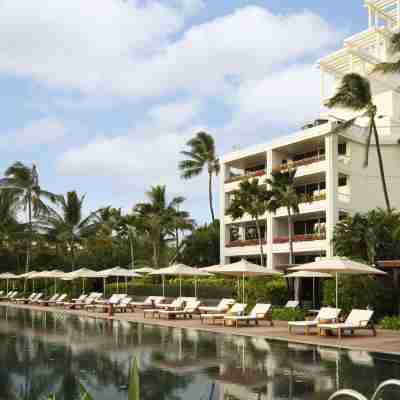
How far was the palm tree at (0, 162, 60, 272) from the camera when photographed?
5100 cm

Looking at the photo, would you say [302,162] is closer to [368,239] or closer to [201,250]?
[201,250]

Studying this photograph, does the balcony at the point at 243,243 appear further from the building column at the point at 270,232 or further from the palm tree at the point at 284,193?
the palm tree at the point at 284,193

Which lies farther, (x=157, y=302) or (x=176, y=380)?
(x=157, y=302)

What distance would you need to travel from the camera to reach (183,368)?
39.1 ft

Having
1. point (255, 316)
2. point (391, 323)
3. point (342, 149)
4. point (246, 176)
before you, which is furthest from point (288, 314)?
point (246, 176)

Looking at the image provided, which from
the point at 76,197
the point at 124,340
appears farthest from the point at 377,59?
the point at 124,340

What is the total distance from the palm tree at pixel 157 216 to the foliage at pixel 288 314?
24554mm

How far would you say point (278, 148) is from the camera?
42469 millimetres

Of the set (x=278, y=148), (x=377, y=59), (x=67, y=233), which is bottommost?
(x=67, y=233)

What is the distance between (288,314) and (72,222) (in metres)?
28.9

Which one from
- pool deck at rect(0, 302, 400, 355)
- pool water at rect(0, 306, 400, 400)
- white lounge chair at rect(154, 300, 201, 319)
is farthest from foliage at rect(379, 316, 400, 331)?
white lounge chair at rect(154, 300, 201, 319)

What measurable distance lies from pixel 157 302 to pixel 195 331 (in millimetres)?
11361

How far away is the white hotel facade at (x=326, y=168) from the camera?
38219 mm

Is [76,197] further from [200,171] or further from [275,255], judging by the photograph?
[275,255]
